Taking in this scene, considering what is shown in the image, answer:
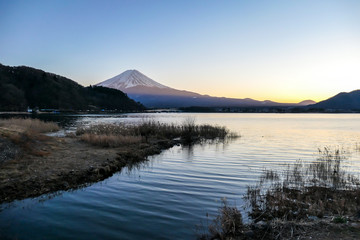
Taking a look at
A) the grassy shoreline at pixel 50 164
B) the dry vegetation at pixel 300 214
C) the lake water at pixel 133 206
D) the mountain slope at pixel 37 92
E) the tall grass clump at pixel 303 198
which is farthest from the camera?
the mountain slope at pixel 37 92

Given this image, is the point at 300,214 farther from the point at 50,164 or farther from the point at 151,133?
the point at 151,133

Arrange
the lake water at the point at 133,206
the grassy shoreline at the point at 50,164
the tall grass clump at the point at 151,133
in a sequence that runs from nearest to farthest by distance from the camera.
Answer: the lake water at the point at 133,206 < the grassy shoreline at the point at 50,164 < the tall grass clump at the point at 151,133

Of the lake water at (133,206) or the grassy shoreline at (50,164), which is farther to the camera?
the grassy shoreline at (50,164)

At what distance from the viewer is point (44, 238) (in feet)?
20.7

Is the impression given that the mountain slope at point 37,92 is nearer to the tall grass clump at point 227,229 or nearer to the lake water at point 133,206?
the lake water at point 133,206

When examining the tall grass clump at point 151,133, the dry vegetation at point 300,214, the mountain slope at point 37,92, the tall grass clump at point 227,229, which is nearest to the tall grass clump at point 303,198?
the dry vegetation at point 300,214

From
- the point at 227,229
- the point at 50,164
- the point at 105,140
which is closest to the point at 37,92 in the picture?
the point at 105,140

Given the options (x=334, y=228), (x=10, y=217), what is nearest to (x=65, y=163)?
(x=10, y=217)

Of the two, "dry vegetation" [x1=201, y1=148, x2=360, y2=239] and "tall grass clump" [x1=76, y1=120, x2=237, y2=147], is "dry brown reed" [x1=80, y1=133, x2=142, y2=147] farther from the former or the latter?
"dry vegetation" [x1=201, y1=148, x2=360, y2=239]

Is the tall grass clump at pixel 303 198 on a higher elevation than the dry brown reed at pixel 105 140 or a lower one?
lower

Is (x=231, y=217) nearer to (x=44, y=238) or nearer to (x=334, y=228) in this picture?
(x=334, y=228)

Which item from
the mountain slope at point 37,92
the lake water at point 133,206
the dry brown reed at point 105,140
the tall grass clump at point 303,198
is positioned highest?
the mountain slope at point 37,92

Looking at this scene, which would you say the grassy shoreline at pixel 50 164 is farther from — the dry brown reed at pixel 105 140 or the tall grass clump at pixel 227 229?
the tall grass clump at pixel 227 229

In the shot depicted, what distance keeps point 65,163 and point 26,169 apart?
6.73 ft
